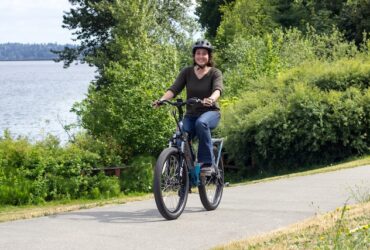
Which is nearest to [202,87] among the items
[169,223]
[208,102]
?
[208,102]

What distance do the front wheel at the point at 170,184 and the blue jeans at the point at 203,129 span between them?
38 centimetres

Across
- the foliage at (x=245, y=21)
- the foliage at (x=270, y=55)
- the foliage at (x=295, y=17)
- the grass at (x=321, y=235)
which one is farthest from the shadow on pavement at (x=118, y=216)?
the foliage at (x=245, y=21)

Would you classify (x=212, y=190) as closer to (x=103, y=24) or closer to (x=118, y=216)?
(x=118, y=216)

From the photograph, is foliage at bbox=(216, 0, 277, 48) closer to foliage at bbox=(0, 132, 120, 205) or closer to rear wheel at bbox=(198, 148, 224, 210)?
foliage at bbox=(0, 132, 120, 205)

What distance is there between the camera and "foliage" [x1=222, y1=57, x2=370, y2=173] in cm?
2014

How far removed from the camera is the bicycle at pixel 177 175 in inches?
344

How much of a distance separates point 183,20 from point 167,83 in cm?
3031

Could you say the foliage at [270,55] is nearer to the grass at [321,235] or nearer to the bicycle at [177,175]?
the bicycle at [177,175]

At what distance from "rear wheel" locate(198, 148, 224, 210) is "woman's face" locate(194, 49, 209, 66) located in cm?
123

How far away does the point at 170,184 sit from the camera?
9008 millimetres

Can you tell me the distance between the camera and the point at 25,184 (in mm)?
17234

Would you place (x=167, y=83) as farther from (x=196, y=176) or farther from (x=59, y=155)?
(x=196, y=176)

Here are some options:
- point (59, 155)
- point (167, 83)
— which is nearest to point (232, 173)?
point (167, 83)

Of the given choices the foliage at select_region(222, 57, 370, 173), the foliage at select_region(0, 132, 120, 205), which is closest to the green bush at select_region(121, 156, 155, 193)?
the foliage at select_region(0, 132, 120, 205)
